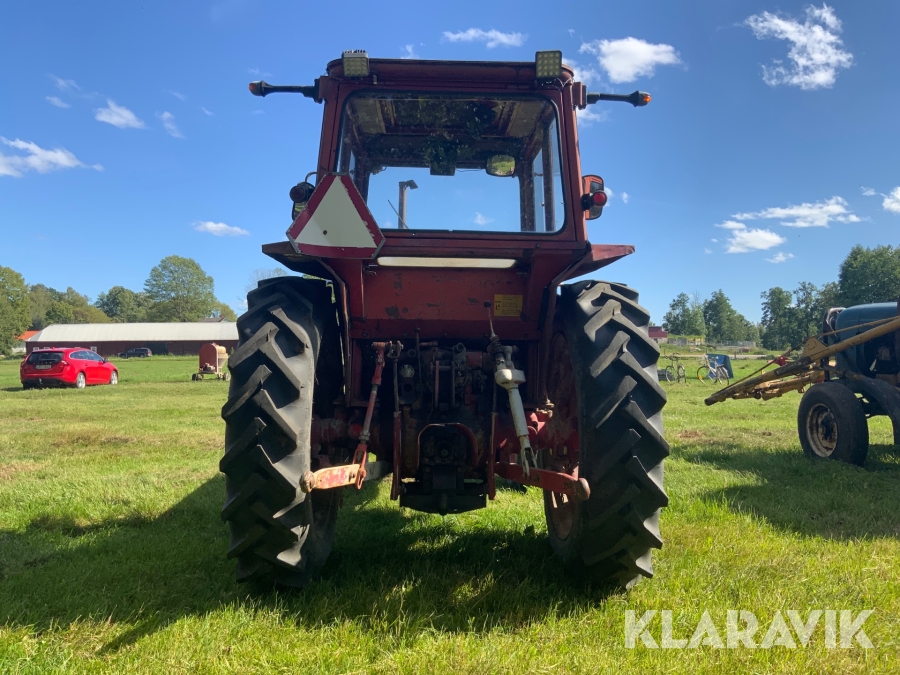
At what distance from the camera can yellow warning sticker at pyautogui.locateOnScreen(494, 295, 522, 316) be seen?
329cm

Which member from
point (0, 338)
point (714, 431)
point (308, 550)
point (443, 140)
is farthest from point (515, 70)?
point (0, 338)

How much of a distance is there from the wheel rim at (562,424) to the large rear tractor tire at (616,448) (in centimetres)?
17

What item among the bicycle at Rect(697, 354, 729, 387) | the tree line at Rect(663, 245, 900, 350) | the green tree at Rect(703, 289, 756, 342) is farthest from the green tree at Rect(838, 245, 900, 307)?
the bicycle at Rect(697, 354, 729, 387)

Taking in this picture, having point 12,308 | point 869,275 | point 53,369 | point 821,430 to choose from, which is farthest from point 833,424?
point 12,308

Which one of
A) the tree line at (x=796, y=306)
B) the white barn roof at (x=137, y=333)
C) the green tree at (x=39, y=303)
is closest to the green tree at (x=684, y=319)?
the tree line at (x=796, y=306)

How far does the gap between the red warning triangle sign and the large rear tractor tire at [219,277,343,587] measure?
1.22ft

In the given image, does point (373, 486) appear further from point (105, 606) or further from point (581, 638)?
point (581, 638)

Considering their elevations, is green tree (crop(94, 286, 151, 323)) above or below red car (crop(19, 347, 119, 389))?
above

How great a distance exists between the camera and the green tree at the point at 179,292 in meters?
92.3

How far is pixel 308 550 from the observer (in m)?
2.89

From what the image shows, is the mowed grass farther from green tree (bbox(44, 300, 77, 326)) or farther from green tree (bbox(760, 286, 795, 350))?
green tree (bbox(44, 300, 77, 326))

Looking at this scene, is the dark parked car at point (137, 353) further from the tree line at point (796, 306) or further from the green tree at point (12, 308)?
the tree line at point (796, 306)

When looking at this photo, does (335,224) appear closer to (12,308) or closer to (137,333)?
(137,333)

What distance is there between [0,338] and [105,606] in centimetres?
8223
